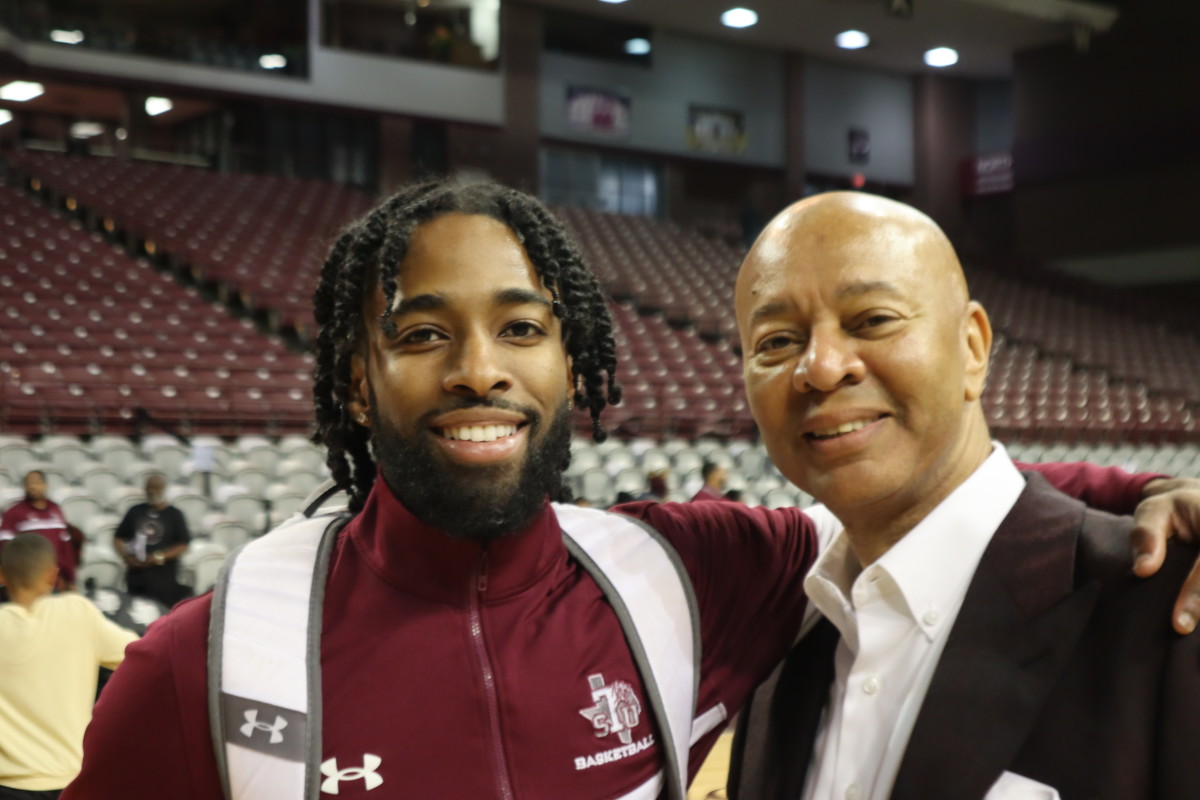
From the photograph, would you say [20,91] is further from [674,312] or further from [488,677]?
[488,677]

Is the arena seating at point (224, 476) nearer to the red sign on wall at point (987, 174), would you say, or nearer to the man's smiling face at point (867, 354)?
the man's smiling face at point (867, 354)

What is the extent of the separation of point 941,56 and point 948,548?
61.7 feet

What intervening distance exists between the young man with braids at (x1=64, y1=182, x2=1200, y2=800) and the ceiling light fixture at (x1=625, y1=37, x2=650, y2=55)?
54.9 feet

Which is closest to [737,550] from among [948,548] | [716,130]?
[948,548]

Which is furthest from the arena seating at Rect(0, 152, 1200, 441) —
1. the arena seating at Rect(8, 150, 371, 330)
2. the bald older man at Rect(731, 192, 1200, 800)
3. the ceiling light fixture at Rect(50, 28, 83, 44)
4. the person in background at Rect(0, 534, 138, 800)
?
the bald older man at Rect(731, 192, 1200, 800)

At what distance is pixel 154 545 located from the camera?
5.49m

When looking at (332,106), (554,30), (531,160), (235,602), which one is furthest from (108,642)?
(554,30)

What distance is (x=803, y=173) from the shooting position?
62.3 feet

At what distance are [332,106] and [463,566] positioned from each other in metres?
14.7

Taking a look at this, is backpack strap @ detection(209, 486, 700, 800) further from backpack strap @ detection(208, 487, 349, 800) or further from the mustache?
the mustache

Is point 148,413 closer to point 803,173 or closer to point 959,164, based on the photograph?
point 803,173

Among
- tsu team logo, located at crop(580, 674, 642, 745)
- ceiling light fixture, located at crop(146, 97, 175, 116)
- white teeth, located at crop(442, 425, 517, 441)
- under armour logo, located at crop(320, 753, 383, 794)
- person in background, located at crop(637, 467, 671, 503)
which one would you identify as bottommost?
person in background, located at crop(637, 467, 671, 503)

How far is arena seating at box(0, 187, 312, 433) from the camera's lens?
7.89 m

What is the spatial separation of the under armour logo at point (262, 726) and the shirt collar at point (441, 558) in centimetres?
25
